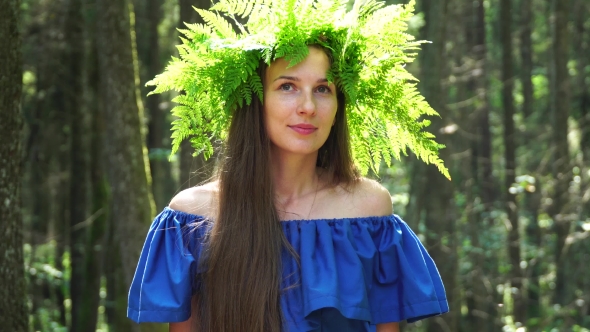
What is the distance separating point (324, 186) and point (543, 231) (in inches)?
497

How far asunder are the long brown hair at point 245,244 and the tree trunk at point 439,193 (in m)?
6.44

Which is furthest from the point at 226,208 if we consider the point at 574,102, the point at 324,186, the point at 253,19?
the point at 574,102

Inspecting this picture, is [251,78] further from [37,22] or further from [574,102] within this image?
[574,102]

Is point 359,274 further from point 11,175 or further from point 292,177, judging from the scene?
point 11,175

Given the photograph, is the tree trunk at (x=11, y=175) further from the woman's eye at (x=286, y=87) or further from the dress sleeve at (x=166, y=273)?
the woman's eye at (x=286, y=87)

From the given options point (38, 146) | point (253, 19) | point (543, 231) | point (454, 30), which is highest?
Result: point (454, 30)

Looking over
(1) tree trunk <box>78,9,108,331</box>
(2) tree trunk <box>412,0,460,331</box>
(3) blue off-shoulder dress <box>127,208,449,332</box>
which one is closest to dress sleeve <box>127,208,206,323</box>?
(3) blue off-shoulder dress <box>127,208,449,332</box>

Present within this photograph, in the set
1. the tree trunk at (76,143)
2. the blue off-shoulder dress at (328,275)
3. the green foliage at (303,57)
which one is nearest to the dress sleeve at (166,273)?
the blue off-shoulder dress at (328,275)

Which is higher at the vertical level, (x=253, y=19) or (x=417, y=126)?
(x=253, y=19)

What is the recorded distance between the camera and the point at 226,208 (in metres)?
3.34

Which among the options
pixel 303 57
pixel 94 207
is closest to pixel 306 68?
pixel 303 57

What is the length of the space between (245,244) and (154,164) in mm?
12423

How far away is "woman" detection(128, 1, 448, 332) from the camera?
3199mm

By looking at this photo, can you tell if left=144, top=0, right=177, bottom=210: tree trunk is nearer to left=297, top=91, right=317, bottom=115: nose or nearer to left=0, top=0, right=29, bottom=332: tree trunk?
left=0, top=0, right=29, bottom=332: tree trunk
